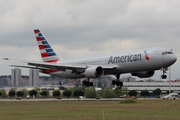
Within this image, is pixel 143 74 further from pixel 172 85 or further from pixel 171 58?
pixel 172 85

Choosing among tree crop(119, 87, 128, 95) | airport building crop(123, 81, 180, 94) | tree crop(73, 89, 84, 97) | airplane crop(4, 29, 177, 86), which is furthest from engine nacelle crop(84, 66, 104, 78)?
airport building crop(123, 81, 180, 94)

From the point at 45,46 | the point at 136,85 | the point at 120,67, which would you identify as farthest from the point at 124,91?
the point at 120,67

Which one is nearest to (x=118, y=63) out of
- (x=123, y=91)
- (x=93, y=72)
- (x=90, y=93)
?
(x=93, y=72)

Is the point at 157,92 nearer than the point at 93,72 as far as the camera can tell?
No

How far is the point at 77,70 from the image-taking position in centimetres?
6050

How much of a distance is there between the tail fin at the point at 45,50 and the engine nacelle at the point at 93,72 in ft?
48.0

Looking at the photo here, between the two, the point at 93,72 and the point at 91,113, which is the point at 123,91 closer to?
the point at 93,72

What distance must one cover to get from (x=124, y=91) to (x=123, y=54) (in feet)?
409

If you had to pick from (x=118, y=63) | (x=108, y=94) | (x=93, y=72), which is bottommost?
(x=108, y=94)

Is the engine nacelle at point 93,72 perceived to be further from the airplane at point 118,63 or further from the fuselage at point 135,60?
the fuselage at point 135,60

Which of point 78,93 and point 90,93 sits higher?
point 90,93

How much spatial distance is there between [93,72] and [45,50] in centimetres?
1925

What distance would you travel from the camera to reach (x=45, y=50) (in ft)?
236

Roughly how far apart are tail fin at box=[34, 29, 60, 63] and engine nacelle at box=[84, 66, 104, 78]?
577 inches
